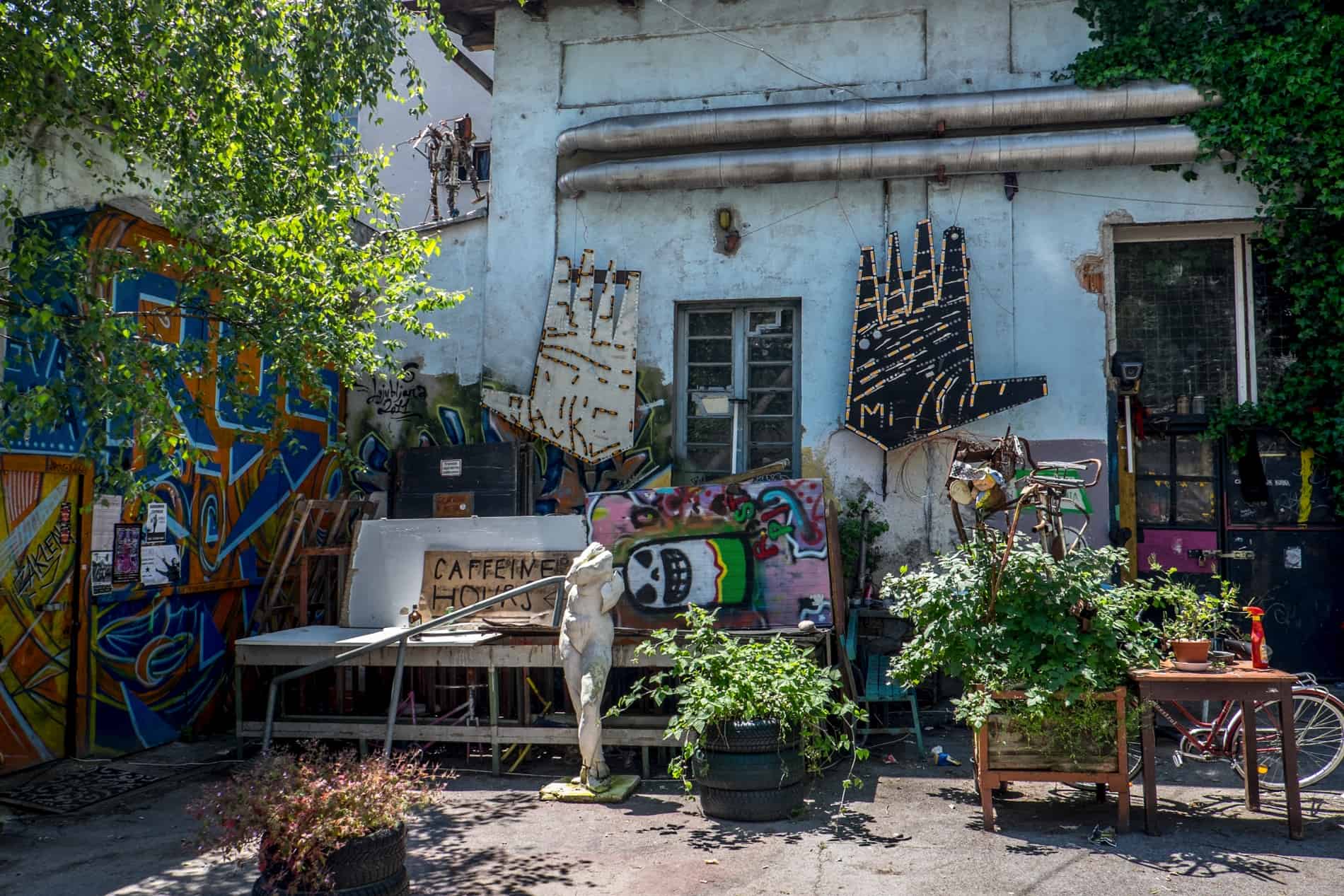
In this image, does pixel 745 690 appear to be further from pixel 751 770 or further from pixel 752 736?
pixel 751 770

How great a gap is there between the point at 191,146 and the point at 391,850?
193 inches

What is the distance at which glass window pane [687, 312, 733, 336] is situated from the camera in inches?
418

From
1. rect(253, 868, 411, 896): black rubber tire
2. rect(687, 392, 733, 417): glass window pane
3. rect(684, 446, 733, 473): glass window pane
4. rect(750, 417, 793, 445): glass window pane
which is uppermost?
rect(687, 392, 733, 417): glass window pane

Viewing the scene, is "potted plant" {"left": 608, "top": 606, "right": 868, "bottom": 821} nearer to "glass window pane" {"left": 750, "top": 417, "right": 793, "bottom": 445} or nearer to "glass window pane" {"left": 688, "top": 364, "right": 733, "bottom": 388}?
"glass window pane" {"left": 750, "top": 417, "right": 793, "bottom": 445}

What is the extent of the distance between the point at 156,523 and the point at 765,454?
549 cm

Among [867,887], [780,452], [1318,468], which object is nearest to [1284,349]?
[1318,468]

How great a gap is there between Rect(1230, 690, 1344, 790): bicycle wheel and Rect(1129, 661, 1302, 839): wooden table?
0.73m

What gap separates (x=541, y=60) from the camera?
11164mm

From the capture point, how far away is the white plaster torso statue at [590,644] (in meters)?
7.12

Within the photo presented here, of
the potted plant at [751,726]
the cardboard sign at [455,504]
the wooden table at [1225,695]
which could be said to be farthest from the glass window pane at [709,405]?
the wooden table at [1225,695]

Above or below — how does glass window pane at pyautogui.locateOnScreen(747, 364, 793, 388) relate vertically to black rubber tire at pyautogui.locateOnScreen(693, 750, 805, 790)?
above

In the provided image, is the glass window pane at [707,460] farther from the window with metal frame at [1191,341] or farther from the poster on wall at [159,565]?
the poster on wall at [159,565]

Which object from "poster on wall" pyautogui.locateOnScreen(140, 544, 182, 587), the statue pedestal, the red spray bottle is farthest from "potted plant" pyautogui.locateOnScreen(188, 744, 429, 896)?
the red spray bottle

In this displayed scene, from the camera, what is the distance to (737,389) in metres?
10.5
